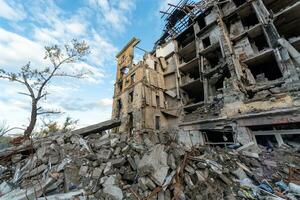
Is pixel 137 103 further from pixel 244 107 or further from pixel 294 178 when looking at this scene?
pixel 294 178

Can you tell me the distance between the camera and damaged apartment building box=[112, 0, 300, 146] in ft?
31.3

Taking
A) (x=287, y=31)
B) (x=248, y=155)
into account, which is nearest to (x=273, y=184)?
(x=248, y=155)

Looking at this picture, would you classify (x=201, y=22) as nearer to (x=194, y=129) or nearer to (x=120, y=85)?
(x=194, y=129)

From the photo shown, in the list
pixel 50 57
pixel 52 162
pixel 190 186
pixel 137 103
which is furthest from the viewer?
pixel 137 103

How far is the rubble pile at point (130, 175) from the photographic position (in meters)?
3.89

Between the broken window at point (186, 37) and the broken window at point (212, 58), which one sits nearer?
the broken window at point (212, 58)

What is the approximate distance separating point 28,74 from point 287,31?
→ 24.2m

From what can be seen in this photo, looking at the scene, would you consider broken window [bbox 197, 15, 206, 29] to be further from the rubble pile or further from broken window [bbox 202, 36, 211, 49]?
the rubble pile

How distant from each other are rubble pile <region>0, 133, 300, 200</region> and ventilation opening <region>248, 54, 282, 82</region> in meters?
8.97

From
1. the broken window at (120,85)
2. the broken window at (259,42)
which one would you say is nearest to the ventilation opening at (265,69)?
the broken window at (259,42)

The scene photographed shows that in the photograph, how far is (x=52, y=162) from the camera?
488 centimetres

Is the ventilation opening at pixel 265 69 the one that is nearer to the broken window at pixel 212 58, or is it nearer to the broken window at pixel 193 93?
the broken window at pixel 212 58

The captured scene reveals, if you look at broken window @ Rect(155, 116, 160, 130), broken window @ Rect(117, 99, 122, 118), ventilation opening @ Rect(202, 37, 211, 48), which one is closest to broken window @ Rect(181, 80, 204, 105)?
broken window @ Rect(155, 116, 160, 130)

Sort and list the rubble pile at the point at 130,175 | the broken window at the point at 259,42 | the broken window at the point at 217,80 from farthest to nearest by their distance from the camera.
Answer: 1. the broken window at the point at 217,80
2. the broken window at the point at 259,42
3. the rubble pile at the point at 130,175
